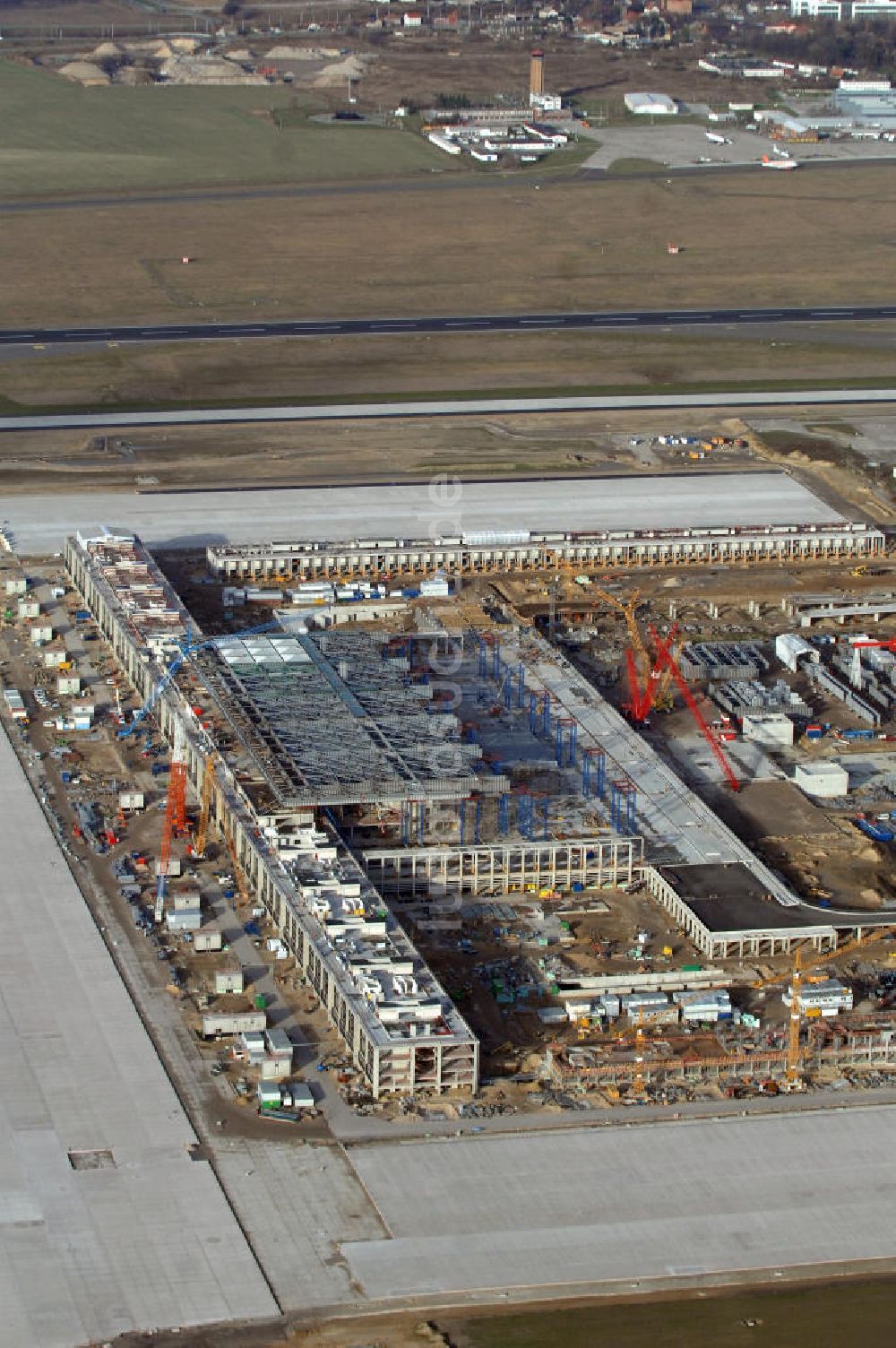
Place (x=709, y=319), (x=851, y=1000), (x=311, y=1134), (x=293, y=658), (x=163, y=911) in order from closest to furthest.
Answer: (x=311, y=1134), (x=851, y=1000), (x=163, y=911), (x=293, y=658), (x=709, y=319)

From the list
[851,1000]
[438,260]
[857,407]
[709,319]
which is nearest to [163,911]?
[851,1000]

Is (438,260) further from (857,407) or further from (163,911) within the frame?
(163,911)

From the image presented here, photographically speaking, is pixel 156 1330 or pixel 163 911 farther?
pixel 163 911

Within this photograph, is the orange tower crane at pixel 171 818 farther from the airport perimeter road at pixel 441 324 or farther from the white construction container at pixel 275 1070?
the airport perimeter road at pixel 441 324

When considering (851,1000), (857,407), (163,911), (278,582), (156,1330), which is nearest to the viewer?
(156,1330)

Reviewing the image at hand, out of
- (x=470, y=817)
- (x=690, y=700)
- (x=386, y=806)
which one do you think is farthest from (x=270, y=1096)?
(x=690, y=700)

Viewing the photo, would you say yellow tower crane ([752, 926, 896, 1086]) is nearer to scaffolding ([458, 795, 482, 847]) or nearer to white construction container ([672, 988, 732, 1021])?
white construction container ([672, 988, 732, 1021])
